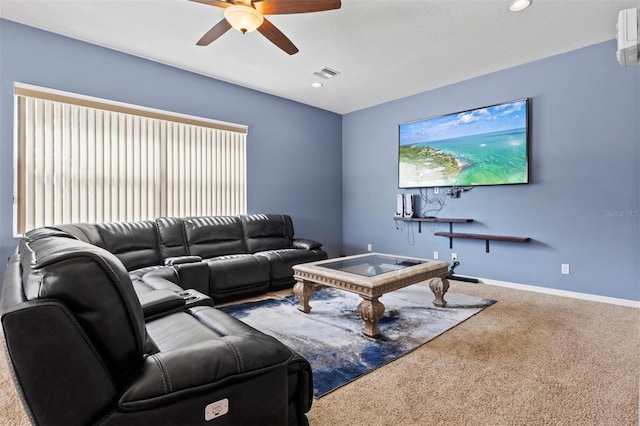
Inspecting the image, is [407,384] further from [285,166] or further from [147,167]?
[285,166]

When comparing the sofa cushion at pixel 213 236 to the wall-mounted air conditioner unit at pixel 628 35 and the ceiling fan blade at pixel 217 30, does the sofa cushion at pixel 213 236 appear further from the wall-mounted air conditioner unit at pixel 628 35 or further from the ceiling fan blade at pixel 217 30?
the wall-mounted air conditioner unit at pixel 628 35

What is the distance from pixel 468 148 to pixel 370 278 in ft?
9.34

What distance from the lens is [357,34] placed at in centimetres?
330

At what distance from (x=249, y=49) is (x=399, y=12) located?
5.48 ft

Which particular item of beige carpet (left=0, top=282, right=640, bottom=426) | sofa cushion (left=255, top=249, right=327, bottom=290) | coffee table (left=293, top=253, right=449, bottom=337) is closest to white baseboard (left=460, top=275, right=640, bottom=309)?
beige carpet (left=0, top=282, right=640, bottom=426)

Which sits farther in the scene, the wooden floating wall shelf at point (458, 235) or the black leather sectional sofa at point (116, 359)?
the wooden floating wall shelf at point (458, 235)

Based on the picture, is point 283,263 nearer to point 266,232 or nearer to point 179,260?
point 266,232

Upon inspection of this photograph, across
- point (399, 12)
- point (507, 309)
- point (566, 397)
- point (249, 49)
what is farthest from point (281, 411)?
point (249, 49)

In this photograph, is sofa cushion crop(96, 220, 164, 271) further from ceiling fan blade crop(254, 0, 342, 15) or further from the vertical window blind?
ceiling fan blade crop(254, 0, 342, 15)

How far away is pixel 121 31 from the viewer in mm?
3252

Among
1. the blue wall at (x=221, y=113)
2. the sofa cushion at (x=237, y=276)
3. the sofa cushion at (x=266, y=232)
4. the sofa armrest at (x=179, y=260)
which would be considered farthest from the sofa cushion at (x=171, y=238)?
the blue wall at (x=221, y=113)

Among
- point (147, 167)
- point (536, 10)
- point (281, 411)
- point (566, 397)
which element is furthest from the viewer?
point (147, 167)

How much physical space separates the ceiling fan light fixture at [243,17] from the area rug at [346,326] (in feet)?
7.84

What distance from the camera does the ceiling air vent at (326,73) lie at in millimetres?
4188
